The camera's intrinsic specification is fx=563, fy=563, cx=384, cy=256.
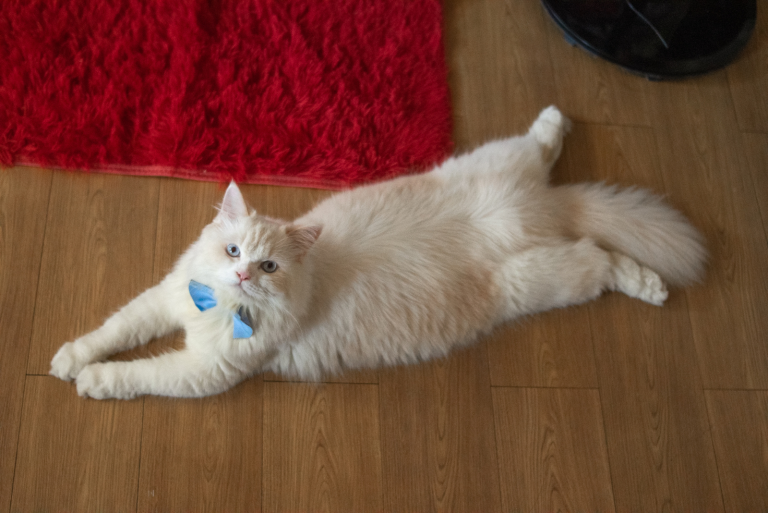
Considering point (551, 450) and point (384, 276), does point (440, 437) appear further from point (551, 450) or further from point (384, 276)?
point (384, 276)

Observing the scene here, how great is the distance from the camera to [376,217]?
5.24 feet

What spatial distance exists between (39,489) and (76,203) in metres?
0.84

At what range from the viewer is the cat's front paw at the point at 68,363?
1.54 meters

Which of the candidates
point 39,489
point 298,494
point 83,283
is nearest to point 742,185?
point 298,494

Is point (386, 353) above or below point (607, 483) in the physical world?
above

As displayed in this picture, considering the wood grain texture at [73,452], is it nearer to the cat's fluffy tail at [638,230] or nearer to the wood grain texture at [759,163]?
the cat's fluffy tail at [638,230]

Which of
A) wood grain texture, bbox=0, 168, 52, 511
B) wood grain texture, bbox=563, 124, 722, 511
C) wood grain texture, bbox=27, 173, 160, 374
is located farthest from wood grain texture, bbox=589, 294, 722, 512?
wood grain texture, bbox=0, 168, 52, 511

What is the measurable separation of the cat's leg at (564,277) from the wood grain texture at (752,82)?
3.13ft

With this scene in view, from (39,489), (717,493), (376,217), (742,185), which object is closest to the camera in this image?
(39,489)

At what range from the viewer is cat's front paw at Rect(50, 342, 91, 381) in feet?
5.07

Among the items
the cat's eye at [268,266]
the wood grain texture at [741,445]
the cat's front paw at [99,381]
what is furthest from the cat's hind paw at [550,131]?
the cat's front paw at [99,381]

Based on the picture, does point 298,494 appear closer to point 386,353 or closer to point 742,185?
point 386,353

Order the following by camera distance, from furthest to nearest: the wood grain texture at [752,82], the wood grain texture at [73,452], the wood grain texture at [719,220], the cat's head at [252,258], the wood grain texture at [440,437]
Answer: the wood grain texture at [752,82], the wood grain texture at [719,220], the wood grain texture at [440,437], the wood grain texture at [73,452], the cat's head at [252,258]

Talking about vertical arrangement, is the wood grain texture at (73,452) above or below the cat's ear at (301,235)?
below
